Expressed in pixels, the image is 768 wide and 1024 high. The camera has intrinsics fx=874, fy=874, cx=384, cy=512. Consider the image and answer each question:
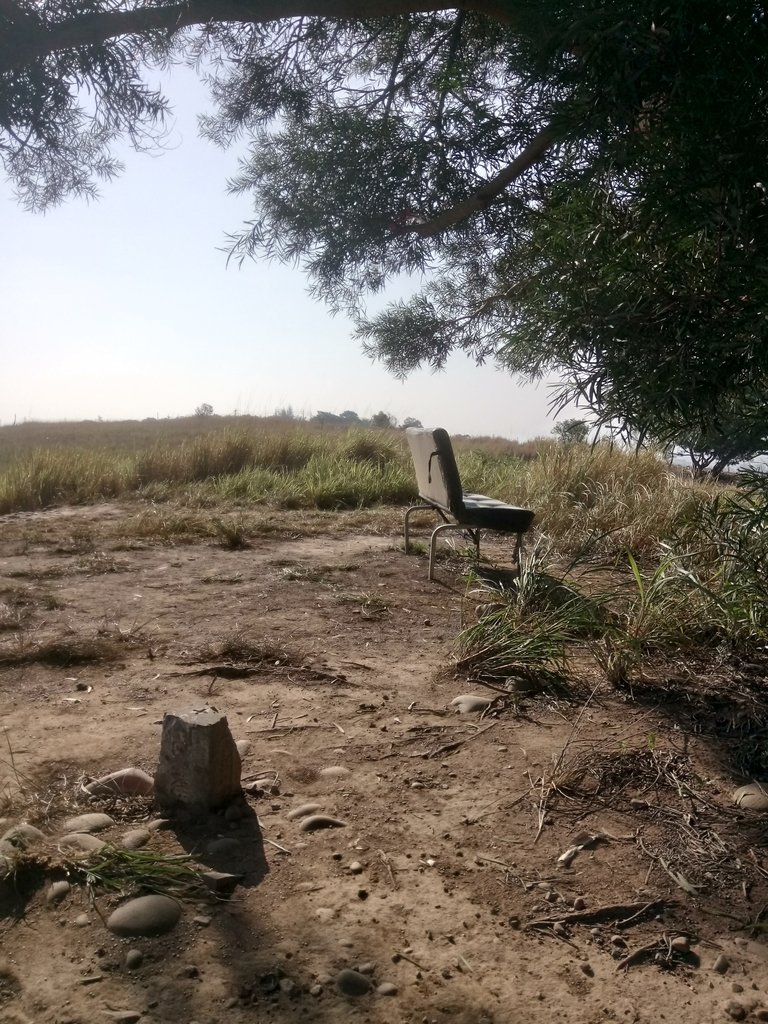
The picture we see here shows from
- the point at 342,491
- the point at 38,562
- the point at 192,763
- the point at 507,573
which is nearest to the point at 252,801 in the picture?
the point at 192,763

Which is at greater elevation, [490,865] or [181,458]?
[181,458]

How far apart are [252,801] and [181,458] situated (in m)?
8.42

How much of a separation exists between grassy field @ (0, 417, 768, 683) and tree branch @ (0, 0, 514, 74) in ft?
9.41

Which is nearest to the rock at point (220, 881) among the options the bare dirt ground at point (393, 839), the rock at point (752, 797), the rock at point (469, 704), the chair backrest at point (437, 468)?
the bare dirt ground at point (393, 839)

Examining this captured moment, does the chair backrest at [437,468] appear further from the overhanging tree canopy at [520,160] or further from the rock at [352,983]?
the rock at [352,983]

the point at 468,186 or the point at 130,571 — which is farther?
the point at 130,571

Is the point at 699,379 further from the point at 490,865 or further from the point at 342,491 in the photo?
the point at 342,491

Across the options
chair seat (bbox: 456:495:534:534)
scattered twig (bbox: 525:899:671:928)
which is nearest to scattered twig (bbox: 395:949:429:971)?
scattered twig (bbox: 525:899:671:928)

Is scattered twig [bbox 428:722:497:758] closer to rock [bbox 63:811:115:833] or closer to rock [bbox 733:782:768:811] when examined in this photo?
rock [bbox 733:782:768:811]

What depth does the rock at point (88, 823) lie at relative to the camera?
2242 millimetres

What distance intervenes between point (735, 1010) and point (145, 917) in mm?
1208

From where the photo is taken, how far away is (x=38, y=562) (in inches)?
230

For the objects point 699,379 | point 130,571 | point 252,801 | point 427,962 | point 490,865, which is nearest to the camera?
point 427,962

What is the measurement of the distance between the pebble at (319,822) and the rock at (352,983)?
1.98ft
